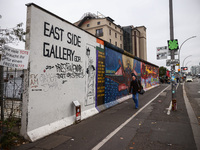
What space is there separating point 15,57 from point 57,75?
4.90ft

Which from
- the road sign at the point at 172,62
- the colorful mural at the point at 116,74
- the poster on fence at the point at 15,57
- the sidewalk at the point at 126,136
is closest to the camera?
the sidewalk at the point at 126,136

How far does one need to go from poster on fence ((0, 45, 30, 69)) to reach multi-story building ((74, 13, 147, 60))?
34.6m

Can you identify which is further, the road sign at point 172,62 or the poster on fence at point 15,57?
the road sign at point 172,62

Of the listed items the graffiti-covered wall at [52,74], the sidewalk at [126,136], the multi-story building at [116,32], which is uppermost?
the multi-story building at [116,32]

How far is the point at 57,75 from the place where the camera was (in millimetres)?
4938

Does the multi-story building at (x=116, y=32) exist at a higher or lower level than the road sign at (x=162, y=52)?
higher

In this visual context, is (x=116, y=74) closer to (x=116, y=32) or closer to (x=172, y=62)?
(x=172, y=62)

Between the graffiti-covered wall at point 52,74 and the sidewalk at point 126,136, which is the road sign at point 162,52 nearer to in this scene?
the sidewalk at point 126,136

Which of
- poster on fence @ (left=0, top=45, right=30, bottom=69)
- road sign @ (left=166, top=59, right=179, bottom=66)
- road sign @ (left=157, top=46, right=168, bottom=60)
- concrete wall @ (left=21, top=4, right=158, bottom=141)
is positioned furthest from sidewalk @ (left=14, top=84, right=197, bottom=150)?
road sign @ (left=157, top=46, right=168, bottom=60)

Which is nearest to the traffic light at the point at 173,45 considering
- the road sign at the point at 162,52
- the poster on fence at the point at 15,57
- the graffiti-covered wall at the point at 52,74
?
the road sign at the point at 162,52

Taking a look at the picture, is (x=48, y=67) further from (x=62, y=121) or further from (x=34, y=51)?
(x=62, y=121)

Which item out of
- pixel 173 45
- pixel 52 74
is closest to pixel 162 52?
pixel 173 45

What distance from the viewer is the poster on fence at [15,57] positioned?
3.65 meters

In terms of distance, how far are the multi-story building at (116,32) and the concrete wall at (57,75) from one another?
30.8 metres
